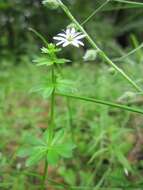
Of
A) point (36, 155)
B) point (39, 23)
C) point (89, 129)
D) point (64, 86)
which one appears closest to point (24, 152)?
point (36, 155)

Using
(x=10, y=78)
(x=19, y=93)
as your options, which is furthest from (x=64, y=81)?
(x=10, y=78)

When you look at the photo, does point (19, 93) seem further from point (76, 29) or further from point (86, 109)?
point (76, 29)

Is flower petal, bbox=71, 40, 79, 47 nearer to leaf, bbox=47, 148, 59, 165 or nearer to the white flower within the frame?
the white flower

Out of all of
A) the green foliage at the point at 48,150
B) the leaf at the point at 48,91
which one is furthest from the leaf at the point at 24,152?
the leaf at the point at 48,91

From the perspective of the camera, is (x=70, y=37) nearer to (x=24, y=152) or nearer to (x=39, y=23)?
(x=24, y=152)

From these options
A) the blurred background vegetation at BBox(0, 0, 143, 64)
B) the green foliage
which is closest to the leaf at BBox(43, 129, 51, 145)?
the green foliage

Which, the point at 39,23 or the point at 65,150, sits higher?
the point at 39,23

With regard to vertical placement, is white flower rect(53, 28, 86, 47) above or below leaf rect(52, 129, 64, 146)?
above

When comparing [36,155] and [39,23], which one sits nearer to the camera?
[36,155]

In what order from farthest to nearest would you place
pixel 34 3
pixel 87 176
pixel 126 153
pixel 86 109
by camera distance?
pixel 34 3 → pixel 86 109 → pixel 126 153 → pixel 87 176
